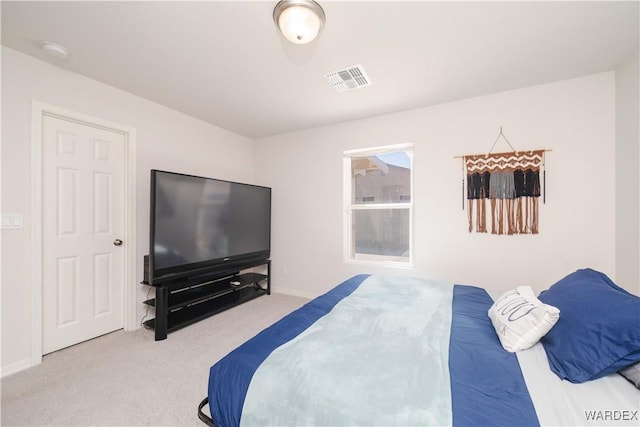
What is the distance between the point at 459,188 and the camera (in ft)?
9.37

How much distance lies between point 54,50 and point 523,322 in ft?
11.7

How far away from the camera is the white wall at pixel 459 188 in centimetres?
234

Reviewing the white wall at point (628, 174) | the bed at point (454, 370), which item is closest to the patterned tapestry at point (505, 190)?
the white wall at point (628, 174)

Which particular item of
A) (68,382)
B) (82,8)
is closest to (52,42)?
(82,8)

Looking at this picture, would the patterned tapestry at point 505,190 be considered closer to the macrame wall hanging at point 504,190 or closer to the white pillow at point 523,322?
the macrame wall hanging at point 504,190

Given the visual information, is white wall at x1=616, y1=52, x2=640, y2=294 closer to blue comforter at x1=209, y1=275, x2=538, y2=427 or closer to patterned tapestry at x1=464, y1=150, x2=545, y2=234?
patterned tapestry at x1=464, y1=150, x2=545, y2=234

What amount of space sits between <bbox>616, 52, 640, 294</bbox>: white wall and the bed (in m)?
1.17

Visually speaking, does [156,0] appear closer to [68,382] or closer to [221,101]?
[221,101]

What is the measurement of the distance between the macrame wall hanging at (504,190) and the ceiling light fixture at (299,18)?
215 centimetres

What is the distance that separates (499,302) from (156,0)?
2.73m

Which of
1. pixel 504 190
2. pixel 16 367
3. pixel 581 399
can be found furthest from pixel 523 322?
pixel 16 367

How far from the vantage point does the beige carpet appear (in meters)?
1.55

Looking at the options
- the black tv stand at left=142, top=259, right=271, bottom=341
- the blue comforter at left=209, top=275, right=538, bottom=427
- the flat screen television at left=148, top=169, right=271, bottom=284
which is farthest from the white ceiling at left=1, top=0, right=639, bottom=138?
the black tv stand at left=142, top=259, right=271, bottom=341

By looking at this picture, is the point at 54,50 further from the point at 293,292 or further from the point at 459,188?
the point at 459,188
